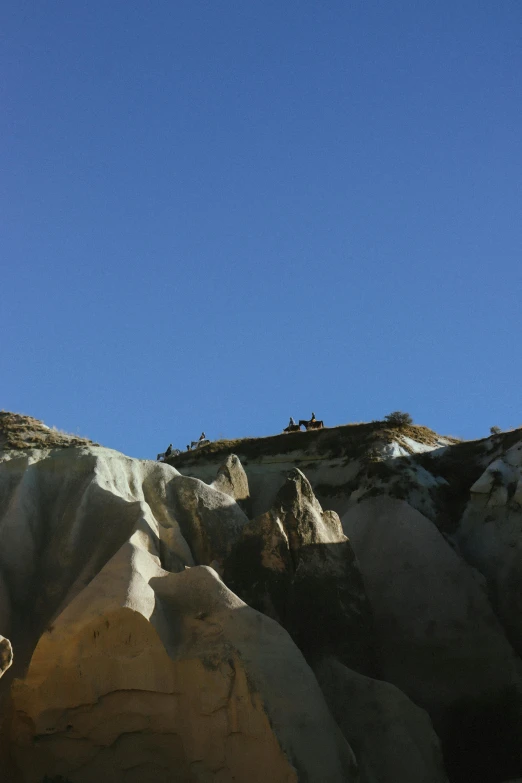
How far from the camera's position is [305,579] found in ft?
65.6

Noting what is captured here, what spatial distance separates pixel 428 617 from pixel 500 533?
11.8 feet

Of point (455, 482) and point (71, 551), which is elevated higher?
point (455, 482)

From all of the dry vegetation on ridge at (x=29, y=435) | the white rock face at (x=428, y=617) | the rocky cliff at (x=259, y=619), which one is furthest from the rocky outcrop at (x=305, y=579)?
the dry vegetation on ridge at (x=29, y=435)

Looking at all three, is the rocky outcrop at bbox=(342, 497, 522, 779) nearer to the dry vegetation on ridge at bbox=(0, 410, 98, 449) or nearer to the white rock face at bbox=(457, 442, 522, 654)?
the white rock face at bbox=(457, 442, 522, 654)

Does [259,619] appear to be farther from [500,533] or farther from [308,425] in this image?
[308,425]

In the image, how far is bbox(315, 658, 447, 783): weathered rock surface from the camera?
1672 centimetres

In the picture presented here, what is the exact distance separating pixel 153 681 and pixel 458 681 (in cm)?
760

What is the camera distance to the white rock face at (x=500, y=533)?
23.5 metres

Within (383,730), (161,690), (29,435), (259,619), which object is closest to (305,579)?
(259,619)

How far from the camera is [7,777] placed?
16.9 metres

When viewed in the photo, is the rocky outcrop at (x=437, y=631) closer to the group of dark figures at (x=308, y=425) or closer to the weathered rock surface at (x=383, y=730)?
the weathered rock surface at (x=383, y=730)

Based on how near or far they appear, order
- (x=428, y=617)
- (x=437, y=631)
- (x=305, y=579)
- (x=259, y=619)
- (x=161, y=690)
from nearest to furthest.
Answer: (x=161, y=690)
(x=259, y=619)
(x=305, y=579)
(x=437, y=631)
(x=428, y=617)

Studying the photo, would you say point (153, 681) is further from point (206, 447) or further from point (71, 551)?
point (206, 447)

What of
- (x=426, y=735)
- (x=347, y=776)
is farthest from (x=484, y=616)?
(x=347, y=776)
